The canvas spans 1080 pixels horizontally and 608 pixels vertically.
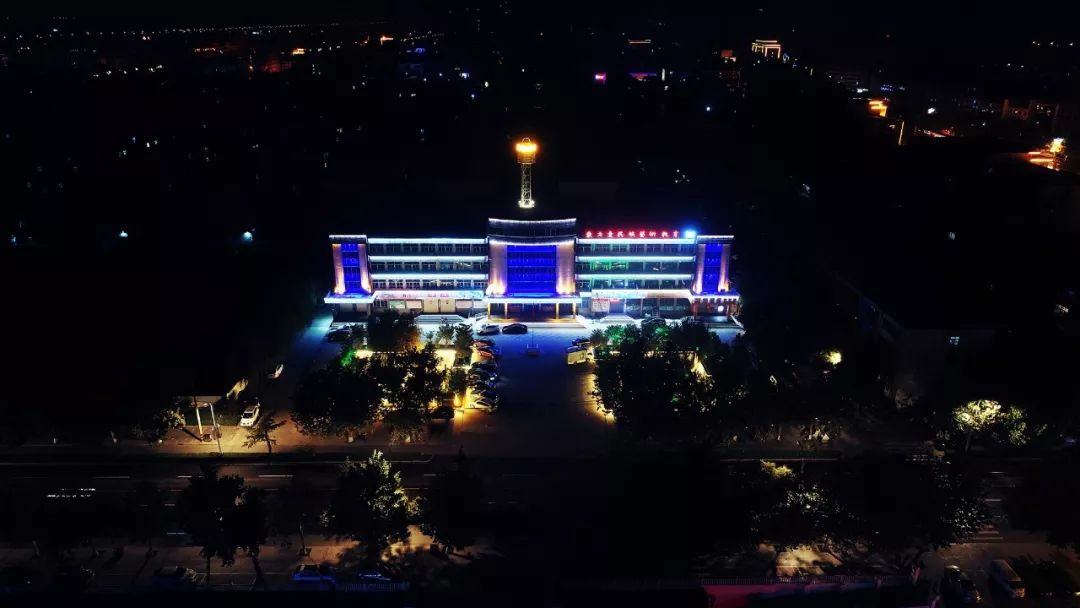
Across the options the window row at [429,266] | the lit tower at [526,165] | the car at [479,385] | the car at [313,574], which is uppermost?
the lit tower at [526,165]

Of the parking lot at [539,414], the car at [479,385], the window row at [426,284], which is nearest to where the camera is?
the parking lot at [539,414]

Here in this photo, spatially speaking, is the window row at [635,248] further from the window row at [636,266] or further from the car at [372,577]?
the car at [372,577]

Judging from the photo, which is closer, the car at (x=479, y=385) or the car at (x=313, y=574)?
the car at (x=313, y=574)

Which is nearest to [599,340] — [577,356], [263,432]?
[577,356]

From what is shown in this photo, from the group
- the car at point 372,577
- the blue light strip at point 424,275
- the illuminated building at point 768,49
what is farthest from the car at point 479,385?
the illuminated building at point 768,49

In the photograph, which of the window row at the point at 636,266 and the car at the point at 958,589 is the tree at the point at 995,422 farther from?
the window row at the point at 636,266

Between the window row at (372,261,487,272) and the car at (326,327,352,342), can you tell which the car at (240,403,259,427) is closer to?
the car at (326,327,352,342)

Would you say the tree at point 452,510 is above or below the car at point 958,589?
above

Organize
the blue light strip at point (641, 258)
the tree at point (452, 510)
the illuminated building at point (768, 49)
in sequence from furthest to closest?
the illuminated building at point (768, 49) < the blue light strip at point (641, 258) < the tree at point (452, 510)
